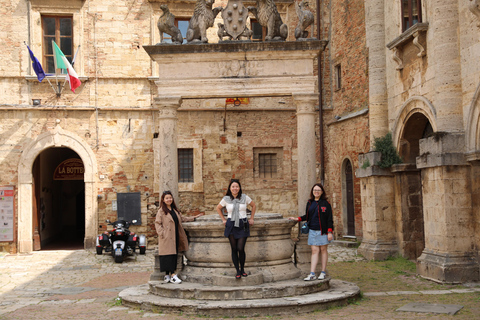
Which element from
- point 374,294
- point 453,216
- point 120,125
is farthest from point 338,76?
point 374,294

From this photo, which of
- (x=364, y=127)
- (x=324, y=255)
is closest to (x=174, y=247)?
(x=324, y=255)

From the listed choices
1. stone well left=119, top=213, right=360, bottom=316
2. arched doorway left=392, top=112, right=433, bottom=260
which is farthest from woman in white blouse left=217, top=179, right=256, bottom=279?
arched doorway left=392, top=112, right=433, bottom=260

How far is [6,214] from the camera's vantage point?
16047mm

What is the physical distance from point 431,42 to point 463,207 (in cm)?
323

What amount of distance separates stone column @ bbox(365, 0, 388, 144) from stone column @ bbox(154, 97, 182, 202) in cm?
569

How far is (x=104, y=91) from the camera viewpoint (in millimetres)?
16844

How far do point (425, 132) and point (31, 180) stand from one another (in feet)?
37.2

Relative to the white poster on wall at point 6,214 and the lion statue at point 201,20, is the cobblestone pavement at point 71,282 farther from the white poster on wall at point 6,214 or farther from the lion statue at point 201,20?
the lion statue at point 201,20

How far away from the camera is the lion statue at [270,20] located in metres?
9.41

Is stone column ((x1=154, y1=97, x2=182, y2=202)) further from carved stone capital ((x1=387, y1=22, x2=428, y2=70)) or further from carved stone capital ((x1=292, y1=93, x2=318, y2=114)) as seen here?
carved stone capital ((x1=387, y1=22, x2=428, y2=70))

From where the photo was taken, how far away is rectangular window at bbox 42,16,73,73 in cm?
1678

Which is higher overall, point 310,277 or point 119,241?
point 119,241

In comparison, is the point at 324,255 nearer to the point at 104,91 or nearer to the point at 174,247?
the point at 174,247

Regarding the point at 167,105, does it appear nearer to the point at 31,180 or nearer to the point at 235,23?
the point at 235,23
